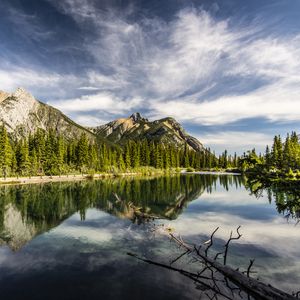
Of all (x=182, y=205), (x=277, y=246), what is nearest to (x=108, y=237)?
(x=277, y=246)

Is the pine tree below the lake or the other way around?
the other way around

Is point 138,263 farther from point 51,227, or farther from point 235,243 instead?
point 51,227

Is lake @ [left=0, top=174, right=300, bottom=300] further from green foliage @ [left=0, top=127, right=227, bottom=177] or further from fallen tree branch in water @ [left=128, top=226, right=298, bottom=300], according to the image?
green foliage @ [left=0, top=127, right=227, bottom=177]

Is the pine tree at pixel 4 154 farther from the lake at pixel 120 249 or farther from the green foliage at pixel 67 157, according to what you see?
→ the lake at pixel 120 249

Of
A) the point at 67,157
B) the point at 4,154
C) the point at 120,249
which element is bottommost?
the point at 120,249

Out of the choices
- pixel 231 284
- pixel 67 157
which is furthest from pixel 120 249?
pixel 67 157

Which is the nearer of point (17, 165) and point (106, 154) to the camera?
point (17, 165)

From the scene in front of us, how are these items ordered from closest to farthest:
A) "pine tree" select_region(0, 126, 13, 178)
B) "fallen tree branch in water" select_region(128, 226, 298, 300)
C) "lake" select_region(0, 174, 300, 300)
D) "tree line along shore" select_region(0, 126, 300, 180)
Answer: "fallen tree branch in water" select_region(128, 226, 298, 300), "lake" select_region(0, 174, 300, 300), "pine tree" select_region(0, 126, 13, 178), "tree line along shore" select_region(0, 126, 300, 180)

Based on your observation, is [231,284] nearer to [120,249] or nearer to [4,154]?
[120,249]

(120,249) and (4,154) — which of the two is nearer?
(120,249)

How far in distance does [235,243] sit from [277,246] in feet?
8.74

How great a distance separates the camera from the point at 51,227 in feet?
79.3

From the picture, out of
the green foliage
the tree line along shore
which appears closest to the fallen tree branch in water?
the tree line along shore

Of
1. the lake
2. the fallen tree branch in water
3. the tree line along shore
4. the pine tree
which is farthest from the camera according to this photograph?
the tree line along shore
